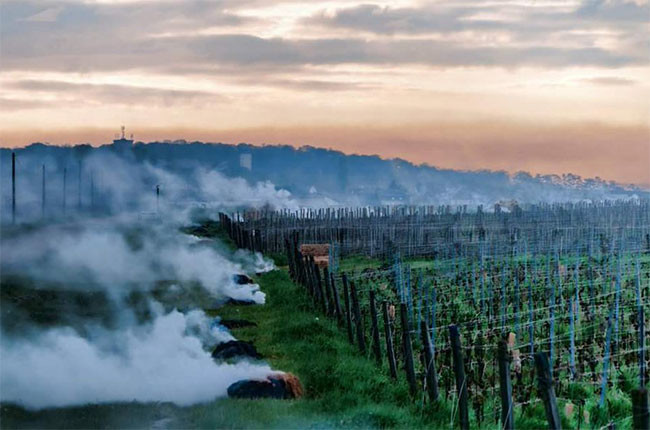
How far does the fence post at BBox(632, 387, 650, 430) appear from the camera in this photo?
969 cm

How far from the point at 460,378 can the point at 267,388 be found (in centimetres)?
324

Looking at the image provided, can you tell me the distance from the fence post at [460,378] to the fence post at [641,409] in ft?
12.0

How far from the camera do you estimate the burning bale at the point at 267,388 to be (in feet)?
51.4

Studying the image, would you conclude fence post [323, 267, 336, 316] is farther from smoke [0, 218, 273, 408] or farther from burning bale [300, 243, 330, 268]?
burning bale [300, 243, 330, 268]

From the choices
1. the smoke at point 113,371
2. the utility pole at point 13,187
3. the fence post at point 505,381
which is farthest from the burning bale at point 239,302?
the fence post at point 505,381

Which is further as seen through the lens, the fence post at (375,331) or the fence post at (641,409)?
the fence post at (375,331)

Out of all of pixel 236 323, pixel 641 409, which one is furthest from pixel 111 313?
pixel 641 409

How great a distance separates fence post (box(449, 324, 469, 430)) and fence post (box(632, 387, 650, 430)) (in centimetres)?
366

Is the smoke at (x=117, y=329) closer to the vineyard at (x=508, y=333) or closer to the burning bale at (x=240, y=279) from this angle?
the burning bale at (x=240, y=279)

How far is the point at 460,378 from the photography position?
13.6 m

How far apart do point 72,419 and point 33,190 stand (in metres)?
53.8


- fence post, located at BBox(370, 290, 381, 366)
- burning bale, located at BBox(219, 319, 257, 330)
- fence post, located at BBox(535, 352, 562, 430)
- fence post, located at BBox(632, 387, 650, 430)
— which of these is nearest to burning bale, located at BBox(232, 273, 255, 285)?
burning bale, located at BBox(219, 319, 257, 330)

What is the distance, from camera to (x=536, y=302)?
24.1m

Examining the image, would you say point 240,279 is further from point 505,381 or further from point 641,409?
point 641,409
